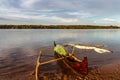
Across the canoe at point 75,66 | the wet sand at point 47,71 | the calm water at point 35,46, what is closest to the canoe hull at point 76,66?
the canoe at point 75,66

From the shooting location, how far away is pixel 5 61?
22.9m

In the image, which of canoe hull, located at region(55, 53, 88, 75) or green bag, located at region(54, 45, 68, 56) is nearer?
canoe hull, located at region(55, 53, 88, 75)

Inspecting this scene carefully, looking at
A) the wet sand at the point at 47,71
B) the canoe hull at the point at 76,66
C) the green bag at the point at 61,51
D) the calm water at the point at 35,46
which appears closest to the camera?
the canoe hull at the point at 76,66

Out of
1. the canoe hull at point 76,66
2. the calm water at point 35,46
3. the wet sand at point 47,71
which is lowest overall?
the calm water at point 35,46

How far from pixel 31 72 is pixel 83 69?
5610 mm

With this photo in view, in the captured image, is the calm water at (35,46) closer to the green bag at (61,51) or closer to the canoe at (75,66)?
the green bag at (61,51)

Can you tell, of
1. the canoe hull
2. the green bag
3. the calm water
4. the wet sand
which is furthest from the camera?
the calm water

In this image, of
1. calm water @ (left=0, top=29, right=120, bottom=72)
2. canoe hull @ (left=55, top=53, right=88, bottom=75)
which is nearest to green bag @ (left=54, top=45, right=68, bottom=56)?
canoe hull @ (left=55, top=53, right=88, bottom=75)

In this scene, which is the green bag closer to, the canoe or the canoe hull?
the canoe

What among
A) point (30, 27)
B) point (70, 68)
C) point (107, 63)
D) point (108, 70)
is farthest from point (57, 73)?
point (30, 27)

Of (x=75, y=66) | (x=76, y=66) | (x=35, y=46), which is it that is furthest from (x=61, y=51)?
(x=35, y=46)

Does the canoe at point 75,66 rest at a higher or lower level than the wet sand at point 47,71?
higher

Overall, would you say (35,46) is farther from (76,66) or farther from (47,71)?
(76,66)

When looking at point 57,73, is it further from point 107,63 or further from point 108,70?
point 107,63
